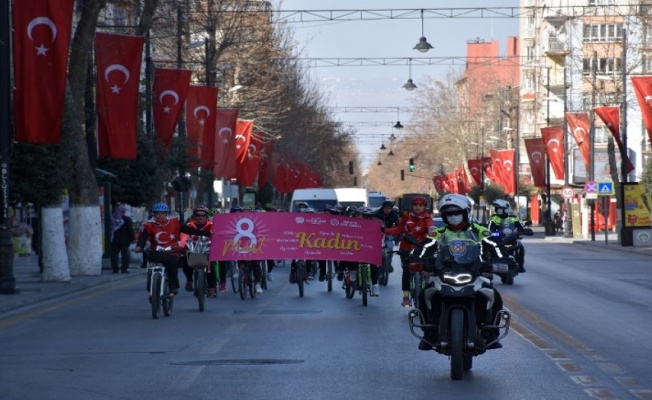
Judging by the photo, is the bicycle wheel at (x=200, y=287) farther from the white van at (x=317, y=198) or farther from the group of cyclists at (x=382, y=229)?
the white van at (x=317, y=198)

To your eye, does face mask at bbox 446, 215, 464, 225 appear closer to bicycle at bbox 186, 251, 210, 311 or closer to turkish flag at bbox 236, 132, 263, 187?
bicycle at bbox 186, 251, 210, 311

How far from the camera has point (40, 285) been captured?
99.4ft

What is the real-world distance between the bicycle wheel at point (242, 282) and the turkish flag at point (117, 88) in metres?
7.61

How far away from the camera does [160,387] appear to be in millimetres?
12320

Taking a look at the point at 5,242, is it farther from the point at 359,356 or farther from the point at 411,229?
the point at 359,356

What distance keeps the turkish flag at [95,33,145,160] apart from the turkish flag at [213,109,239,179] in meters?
17.2

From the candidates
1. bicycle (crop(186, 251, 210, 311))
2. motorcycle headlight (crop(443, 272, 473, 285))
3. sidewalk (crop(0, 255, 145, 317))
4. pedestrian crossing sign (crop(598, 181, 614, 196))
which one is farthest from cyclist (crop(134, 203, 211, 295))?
pedestrian crossing sign (crop(598, 181, 614, 196))

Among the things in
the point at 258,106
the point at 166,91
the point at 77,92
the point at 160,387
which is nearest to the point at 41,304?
the point at 77,92

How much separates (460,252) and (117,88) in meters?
20.1

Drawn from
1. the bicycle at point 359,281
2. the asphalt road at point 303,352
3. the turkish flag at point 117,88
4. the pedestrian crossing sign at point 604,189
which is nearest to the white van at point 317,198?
the pedestrian crossing sign at point 604,189

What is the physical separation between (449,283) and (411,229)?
862 cm

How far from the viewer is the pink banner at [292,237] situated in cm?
2491

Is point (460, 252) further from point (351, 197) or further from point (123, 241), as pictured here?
point (351, 197)

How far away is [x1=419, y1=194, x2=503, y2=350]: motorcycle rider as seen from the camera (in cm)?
1319
